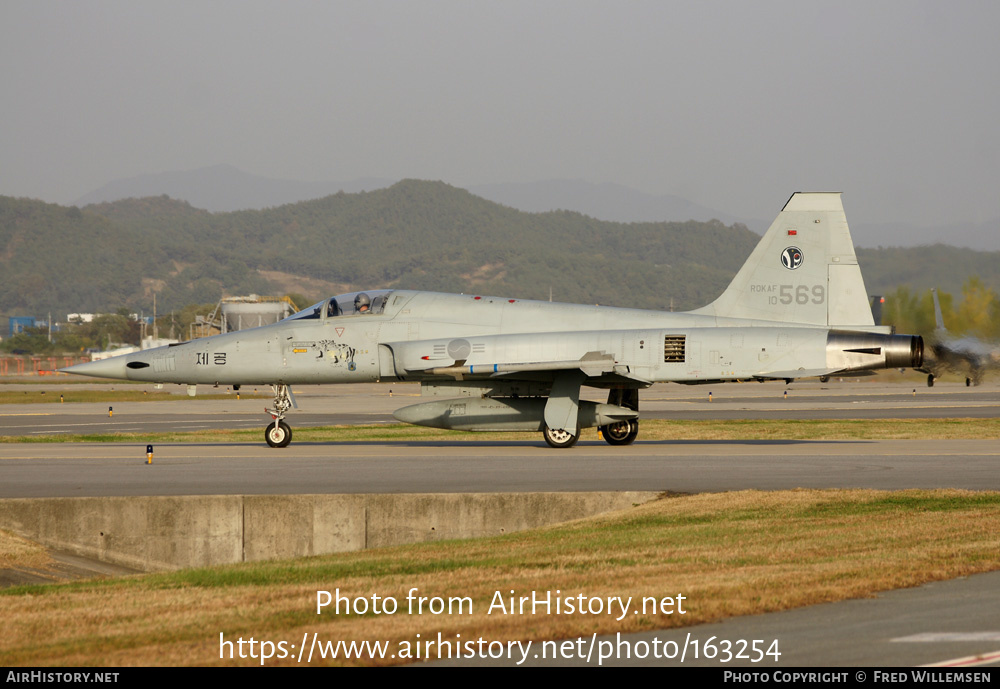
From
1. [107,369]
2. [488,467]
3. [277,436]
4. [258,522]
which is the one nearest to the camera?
[258,522]

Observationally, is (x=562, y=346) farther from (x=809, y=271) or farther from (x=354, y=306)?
(x=809, y=271)

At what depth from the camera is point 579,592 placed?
841 cm

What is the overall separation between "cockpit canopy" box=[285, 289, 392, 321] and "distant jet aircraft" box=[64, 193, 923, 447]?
34 millimetres

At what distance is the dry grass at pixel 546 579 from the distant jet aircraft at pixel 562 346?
663 centimetres

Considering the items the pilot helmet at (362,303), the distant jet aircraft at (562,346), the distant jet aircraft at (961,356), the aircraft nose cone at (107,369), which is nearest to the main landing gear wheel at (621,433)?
the distant jet aircraft at (562,346)

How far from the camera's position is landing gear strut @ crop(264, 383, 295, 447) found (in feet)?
72.1

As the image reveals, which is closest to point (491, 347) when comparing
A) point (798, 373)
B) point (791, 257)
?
point (798, 373)


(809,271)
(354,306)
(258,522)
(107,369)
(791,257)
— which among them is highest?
(791,257)

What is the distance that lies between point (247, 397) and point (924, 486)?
4379 cm

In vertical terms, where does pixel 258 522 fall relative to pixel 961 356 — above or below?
below

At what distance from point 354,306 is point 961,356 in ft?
43.6

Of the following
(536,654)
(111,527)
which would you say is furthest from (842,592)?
(111,527)

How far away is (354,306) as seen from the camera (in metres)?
21.5
